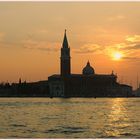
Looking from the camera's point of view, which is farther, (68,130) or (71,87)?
(71,87)

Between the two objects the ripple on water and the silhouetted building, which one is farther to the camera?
the silhouetted building

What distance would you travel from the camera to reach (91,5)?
429 inches

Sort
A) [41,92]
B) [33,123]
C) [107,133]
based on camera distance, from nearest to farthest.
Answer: [107,133] → [33,123] → [41,92]

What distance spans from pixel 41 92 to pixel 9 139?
1433 inches

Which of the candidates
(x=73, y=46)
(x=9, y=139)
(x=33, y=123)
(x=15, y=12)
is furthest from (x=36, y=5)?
(x=33, y=123)

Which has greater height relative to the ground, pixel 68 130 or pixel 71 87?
pixel 71 87

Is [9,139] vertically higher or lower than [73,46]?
lower

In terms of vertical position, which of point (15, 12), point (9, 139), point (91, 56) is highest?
point (15, 12)

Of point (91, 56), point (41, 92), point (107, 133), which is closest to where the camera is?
point (91, 56)

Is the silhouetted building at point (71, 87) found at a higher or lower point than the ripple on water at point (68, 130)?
higher

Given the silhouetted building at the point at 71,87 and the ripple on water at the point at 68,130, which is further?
the silhouetted building at the point at 71,87

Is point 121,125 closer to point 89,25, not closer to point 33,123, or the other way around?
point 33,123

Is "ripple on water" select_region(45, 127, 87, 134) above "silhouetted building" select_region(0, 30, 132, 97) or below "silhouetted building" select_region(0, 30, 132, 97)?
below

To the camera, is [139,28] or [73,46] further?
[73,46]
